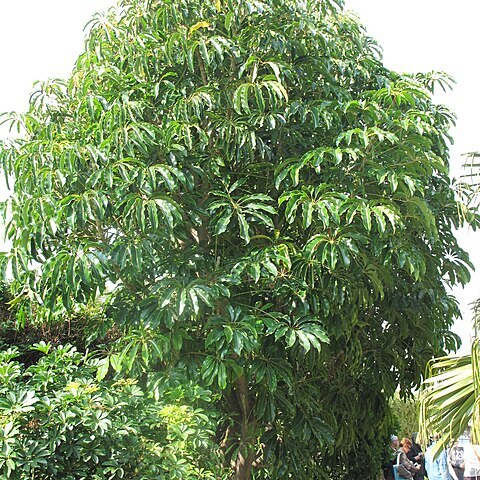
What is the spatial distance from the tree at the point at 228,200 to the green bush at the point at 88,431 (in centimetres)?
46

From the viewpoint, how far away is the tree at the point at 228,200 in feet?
13.3

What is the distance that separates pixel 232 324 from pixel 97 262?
873 mm

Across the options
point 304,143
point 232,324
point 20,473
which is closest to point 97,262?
point 232,324

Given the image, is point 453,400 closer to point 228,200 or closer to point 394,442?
point 228,200

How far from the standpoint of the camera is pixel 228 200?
434cm

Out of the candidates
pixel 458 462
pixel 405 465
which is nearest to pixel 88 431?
pixel 405 465

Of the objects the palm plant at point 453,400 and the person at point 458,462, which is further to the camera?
the person at point 458,462

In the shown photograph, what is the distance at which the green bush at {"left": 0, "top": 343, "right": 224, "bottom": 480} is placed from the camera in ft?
10.1

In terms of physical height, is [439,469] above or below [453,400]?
below

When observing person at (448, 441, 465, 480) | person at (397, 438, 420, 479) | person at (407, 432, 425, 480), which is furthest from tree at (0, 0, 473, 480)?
person at (448, 441, 465, 480)

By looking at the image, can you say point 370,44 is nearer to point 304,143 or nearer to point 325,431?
point 304,143

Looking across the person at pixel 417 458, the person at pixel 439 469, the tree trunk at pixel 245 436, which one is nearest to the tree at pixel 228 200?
the tree trunk at pixel 245 436

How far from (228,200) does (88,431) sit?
1.74 metres

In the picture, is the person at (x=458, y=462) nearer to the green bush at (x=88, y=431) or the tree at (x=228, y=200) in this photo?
the tree at (x=228, y=200)
